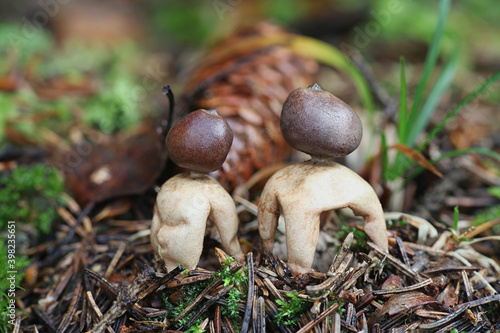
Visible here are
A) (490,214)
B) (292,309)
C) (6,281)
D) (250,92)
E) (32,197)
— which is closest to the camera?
(292,309)

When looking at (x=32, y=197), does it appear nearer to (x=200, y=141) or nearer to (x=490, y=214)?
(x=200, y=141)

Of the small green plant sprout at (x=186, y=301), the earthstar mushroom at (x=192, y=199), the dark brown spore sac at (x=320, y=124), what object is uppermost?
the dark brown spore sac at (x=320, y=124)

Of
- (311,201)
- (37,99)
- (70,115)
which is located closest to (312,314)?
(311,201)

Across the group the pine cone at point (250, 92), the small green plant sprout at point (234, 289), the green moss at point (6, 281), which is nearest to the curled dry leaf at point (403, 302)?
the small green plant sprout at point (234, 289)

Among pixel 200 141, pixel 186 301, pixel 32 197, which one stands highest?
pixel 200 141

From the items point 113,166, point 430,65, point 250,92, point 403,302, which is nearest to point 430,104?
point 430,65

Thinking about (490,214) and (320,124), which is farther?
(490,214)

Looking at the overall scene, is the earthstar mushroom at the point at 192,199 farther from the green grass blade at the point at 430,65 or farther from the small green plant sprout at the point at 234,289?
the green grass blade at the point at 430,65
